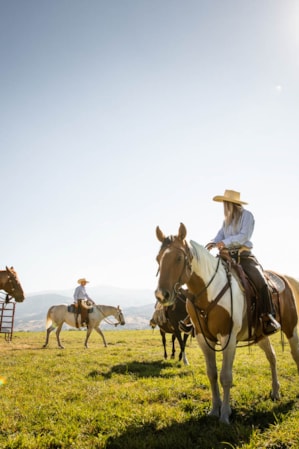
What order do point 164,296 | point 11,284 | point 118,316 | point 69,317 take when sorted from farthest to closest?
point 118,316
point 69,317
point 11,284
point 164,296

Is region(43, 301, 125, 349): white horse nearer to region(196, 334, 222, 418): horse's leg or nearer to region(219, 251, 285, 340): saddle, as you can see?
region(196, 334, 222, 418): horse's leg

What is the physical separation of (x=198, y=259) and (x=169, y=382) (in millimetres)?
4367

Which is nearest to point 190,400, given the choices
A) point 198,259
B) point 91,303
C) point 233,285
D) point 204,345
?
point 204,345

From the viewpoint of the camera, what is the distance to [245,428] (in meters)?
4.54

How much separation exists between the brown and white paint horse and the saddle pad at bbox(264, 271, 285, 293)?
3.73 feet

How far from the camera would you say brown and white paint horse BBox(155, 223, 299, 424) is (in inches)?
181

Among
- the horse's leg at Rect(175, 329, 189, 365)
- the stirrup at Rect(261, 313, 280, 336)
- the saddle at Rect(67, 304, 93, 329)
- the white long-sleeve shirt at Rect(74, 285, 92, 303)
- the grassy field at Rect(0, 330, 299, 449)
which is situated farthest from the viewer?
the white long-sleeve shirt at Rect(74, 285, 92, 303)

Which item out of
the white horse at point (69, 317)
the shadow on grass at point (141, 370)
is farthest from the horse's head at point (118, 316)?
the shadow on grass at point (141, 370)

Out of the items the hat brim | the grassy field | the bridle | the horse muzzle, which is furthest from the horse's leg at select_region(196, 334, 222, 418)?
the hat brim

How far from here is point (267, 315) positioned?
5406 mm

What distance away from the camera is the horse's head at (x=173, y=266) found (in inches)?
173

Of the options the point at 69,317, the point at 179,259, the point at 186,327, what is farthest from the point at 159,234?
the point at 69,317

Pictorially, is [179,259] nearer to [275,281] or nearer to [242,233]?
[242,233]

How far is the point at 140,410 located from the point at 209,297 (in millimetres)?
2664
